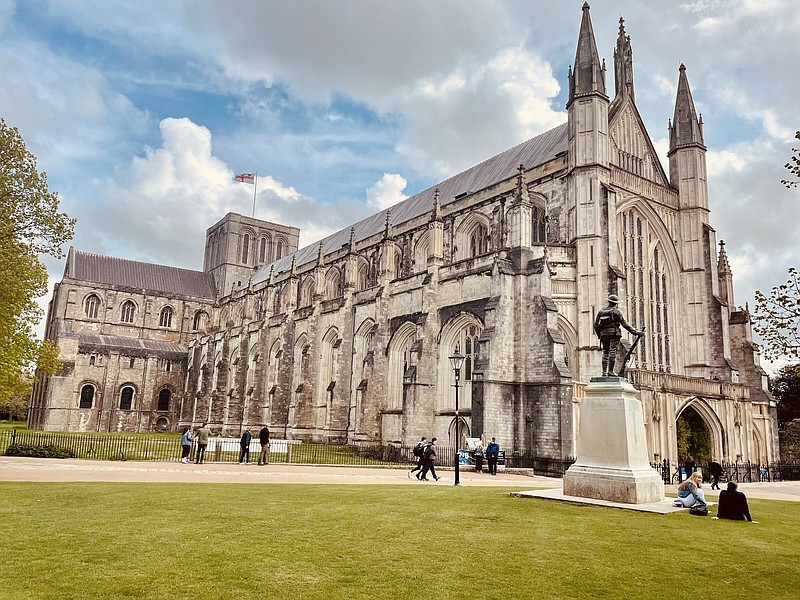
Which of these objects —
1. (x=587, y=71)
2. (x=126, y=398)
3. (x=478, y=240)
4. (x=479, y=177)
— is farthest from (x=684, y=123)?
(x=126, y=398)

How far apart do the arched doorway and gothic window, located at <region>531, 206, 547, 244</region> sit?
34.9ft

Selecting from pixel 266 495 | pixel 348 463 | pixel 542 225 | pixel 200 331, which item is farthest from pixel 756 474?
pixel 200 331

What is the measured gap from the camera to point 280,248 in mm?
78188

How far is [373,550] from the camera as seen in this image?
7395 millimetres

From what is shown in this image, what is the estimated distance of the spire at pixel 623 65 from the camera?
110ft

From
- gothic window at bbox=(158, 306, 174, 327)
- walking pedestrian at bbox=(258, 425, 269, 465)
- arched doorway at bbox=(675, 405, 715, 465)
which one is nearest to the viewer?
walking pedestrian at bbox=(258, 425, 269, 465)

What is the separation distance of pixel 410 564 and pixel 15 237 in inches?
674

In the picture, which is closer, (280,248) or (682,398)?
(682,398)

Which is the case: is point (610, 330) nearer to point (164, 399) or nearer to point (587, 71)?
point (587, 71)

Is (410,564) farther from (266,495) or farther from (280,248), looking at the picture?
(280,248)

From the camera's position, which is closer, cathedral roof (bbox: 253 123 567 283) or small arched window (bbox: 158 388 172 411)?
cathedral roof (bbox: 253 123 567 283)

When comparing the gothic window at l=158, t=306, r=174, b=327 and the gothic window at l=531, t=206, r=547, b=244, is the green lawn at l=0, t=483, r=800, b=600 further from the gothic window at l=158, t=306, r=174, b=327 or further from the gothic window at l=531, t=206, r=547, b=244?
the gothic window at l=158, t=306, r=174, b=327

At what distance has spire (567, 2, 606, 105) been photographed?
30266mm

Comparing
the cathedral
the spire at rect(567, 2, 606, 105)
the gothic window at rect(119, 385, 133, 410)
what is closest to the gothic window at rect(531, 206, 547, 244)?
the cathedral
